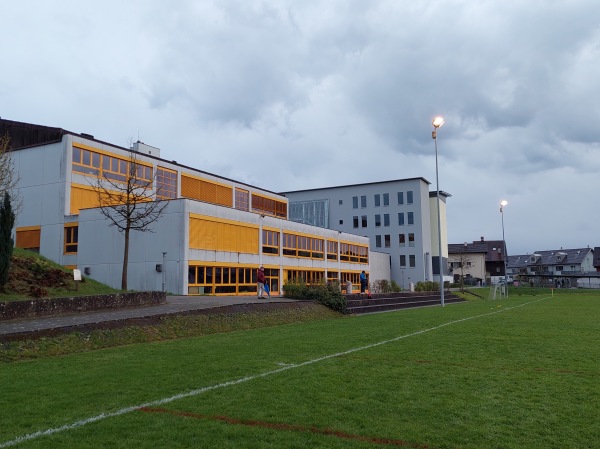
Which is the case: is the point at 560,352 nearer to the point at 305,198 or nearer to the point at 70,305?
the point at 70,305

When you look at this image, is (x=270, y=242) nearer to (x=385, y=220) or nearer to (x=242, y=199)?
(x=242, y=199)

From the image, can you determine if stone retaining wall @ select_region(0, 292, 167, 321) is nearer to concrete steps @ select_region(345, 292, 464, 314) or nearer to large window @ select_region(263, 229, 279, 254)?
concrete steps @ select_region(345, 292, 464, 314)

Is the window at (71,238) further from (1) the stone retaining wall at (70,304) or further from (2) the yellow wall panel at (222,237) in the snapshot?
(1) the stone retaining wall at (70,304)

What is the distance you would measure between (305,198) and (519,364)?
7555 centimetres

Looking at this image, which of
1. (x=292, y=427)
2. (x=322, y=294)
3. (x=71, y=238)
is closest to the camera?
(x=292, y=427)

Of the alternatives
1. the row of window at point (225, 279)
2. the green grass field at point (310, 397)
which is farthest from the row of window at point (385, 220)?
the green grass field at point (310, 397)

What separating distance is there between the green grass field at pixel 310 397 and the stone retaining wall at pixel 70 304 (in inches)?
161

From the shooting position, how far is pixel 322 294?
85.8 ft

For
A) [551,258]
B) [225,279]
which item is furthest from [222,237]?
[551,258]

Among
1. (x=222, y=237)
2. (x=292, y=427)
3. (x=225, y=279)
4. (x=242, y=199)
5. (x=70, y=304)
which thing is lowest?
(x=292, y=427)

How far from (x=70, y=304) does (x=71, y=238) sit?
871 inches

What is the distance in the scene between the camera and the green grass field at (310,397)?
17.7ft

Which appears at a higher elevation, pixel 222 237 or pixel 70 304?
pixel 222 237

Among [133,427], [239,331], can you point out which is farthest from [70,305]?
[133,427]
